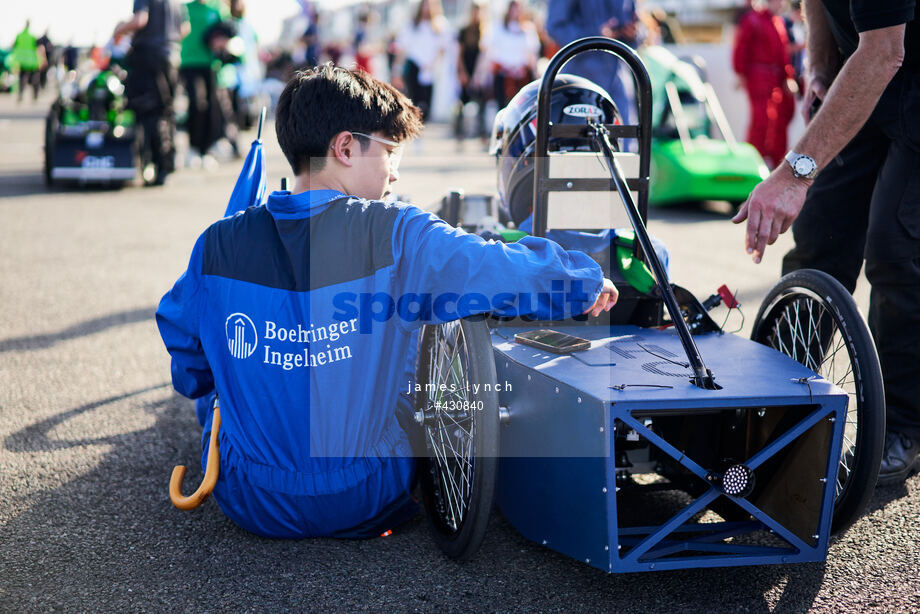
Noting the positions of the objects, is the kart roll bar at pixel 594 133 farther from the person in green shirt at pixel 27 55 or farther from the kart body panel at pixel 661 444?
the person in green shirt at pixel 27 55

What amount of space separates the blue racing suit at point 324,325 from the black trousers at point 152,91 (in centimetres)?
669

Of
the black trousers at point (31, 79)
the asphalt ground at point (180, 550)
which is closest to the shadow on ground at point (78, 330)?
the asphalt ground at point (180, 550)

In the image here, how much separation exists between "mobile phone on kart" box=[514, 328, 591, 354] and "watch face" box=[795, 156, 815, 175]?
0.73 meters

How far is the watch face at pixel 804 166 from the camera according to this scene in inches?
94.6

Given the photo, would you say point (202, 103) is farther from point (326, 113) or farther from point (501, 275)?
point (501, 275)

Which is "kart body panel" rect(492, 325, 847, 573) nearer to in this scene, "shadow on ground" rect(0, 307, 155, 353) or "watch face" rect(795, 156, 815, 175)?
"watch face" rect(795, 156, 815, 175)

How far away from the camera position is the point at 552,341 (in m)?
2.39

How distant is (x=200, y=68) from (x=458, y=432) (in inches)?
315

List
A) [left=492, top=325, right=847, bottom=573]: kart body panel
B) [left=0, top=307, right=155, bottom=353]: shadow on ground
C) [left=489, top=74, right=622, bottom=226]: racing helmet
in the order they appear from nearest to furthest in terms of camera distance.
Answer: [left=492, top=325, right=847, bottom=573]: kart body panel → [left=489, top=74, right=622, bottom=226]: racing helmet → [left=0, top=307, right=155, bottom=353]: shadow on ground

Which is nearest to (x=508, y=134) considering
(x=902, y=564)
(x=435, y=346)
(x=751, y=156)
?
(x=435, y=346)

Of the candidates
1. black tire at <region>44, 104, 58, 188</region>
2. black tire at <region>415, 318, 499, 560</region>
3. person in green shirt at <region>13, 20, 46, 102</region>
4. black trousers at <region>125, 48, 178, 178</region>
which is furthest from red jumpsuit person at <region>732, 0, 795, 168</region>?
person in green shirt at <region>13, 20, 46, 102</region>

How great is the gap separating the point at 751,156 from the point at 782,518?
5.90 metres

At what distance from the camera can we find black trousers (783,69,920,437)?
2.70 metres

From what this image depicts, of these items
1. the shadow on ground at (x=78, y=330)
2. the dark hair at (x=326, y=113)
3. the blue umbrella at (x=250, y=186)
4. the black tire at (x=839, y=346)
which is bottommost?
the shadow on ground at (x=78, y=330)
